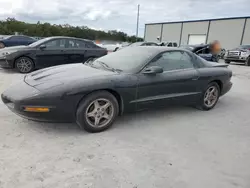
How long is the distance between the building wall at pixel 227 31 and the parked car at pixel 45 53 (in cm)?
2583

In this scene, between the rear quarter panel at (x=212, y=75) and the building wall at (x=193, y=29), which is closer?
the rear quarter panel at (x=212, y=75)

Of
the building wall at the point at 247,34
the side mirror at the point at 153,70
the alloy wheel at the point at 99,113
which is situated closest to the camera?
the alloy wheel at the point at 99,113

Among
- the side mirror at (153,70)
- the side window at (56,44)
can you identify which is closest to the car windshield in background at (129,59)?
the side mirror at (153,70)

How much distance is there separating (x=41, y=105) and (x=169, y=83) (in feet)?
6.88

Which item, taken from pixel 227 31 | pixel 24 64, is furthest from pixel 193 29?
pixel 24 64

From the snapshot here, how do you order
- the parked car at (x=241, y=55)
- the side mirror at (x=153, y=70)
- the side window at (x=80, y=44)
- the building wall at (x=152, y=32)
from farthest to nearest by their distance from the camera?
the building wall at (x=152, y=32) → the parked car at (x=241, y=55) → the side window at (x=80, y=44) → the side mirror at (x=153, y=70)

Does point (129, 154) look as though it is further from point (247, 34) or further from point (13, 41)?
point (247, 34)

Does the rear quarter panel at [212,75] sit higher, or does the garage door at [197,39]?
the garage door at [197,39]

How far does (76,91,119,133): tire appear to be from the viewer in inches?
119

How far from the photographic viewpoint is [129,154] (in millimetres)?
2693

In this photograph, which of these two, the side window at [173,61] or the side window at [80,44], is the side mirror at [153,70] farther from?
the side window at [80,44]

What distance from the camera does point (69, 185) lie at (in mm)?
2082

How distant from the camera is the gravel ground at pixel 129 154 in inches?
86.8

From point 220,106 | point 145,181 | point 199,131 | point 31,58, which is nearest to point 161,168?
point 145,181
